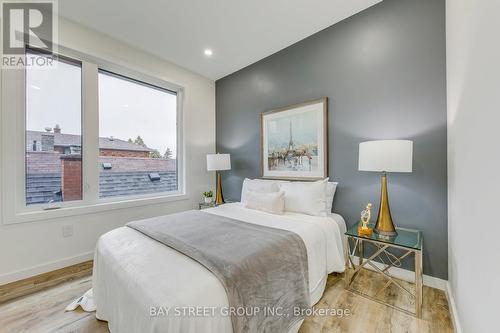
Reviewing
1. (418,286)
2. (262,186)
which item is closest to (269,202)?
(262,186)

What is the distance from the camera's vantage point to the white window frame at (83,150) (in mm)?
2018

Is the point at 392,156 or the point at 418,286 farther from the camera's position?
the point at 392,156

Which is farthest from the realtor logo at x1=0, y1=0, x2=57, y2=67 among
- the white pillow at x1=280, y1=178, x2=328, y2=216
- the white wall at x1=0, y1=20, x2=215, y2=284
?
the white pillow at x1=280, y1=178, x2=328, y2=216

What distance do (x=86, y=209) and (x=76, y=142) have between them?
83 centimetres

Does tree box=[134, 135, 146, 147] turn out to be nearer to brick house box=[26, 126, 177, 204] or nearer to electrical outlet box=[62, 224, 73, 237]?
brick house box=[26, 126, 177, 204]

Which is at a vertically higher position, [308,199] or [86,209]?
[308,199]

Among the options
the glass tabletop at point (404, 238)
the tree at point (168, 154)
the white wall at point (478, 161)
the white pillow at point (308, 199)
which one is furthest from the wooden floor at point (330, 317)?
the tree at point (168, 154)

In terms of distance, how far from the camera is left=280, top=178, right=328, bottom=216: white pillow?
2223 millimetres

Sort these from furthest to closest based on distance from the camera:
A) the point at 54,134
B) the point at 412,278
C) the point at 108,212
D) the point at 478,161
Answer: the point at 108,212
the point at 54,134
the point at 412,278
the point at 478,161

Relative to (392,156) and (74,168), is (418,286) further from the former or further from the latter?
(74,168)

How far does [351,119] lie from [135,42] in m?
3.03

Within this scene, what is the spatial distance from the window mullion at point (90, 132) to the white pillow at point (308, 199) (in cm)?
246

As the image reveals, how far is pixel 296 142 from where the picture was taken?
2828 millimetres

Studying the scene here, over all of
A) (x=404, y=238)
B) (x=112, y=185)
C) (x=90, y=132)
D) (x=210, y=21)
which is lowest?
(x=404, y=238)
